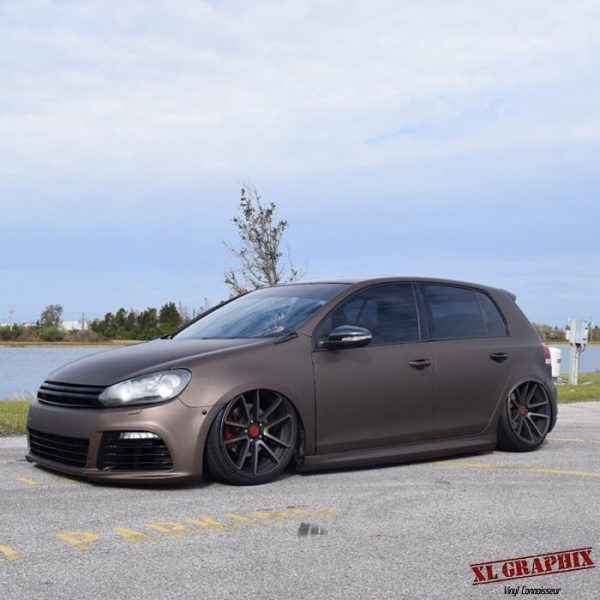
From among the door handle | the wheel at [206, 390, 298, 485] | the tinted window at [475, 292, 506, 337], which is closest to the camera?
the wheel at [206, 390, 298, 485]

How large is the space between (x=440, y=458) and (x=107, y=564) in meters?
4.12

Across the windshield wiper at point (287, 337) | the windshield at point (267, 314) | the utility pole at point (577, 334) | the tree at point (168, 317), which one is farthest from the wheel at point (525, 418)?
the tree at point (168, 317)

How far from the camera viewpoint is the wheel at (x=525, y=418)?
812 centimetres

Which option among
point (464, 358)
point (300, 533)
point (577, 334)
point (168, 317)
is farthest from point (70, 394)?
point (168, 317)

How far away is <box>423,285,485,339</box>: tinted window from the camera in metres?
7.88

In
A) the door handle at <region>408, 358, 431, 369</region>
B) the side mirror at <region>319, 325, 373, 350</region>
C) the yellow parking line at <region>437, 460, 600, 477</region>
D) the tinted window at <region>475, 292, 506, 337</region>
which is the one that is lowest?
the yellow parking line at <region>437, 460, 600, 477</region>

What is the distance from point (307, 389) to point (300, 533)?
1802 mm

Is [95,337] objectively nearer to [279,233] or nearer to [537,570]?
[279,233]

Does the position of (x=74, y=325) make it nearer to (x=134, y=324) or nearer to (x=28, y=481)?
(x=134, y=324)

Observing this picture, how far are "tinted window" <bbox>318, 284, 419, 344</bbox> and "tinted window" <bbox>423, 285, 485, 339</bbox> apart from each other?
8.1 inches

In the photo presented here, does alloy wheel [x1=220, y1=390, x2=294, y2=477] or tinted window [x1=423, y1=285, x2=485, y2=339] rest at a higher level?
tinted window [x1=423, y1=285, x2=485, y2=339]

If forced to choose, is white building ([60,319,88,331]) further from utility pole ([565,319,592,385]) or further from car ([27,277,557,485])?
car ([27,277,557,485])

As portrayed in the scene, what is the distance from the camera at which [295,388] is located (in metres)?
6.68

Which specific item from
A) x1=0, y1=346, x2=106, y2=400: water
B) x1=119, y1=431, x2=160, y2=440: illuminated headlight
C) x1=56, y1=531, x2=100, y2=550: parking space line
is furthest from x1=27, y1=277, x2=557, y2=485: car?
x1=0, y1=346, x2=106, y2=400: water
